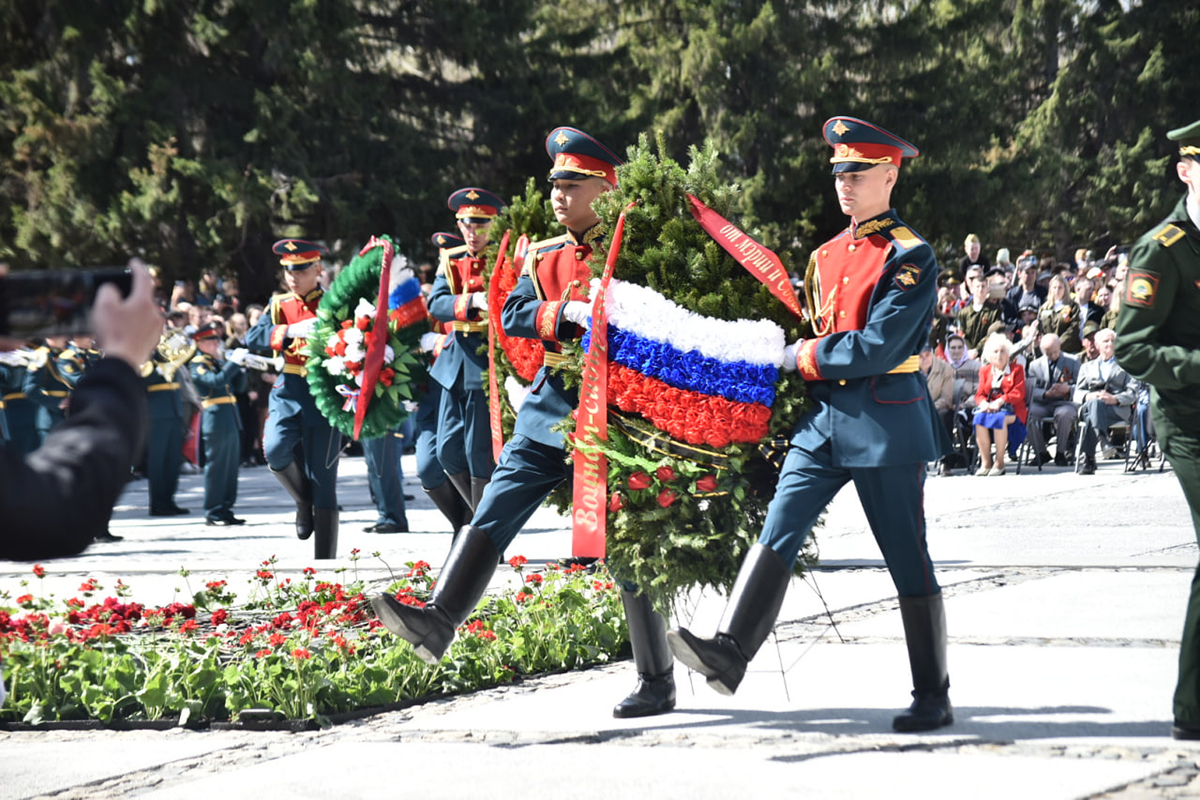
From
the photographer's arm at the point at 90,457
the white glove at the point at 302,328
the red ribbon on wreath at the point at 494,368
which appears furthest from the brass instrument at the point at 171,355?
the photographer's arm at the point at 90,457

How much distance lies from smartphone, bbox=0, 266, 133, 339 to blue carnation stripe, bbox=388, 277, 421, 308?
7695mm

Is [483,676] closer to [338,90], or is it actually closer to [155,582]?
[155,582]

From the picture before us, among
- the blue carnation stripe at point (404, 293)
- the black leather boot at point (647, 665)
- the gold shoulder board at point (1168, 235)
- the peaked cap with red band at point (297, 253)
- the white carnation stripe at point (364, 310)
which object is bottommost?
the black leather boot at point (647, 665)

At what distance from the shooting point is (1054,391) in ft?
53.3

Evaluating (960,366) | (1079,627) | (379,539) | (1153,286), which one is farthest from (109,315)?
(960,366)

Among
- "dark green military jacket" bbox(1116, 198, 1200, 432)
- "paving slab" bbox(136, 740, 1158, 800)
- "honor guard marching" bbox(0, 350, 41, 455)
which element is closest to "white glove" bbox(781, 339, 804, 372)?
"dark green military jacket" bbox(1116, 198, 1200, 432)

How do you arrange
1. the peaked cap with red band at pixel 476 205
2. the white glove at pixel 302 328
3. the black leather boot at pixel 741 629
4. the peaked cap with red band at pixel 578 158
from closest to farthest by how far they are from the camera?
the black leather boot at pixel 741 629
the peaked cap with red band at pixel 578 158
the peaked cap with red band at pixel 476 205
the white glove at pixel 302 328

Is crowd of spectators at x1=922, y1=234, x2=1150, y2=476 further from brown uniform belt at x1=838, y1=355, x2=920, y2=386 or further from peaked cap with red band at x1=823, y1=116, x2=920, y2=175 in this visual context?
brown uniform belt at x1=838, y1=355, x2=920, y2=386

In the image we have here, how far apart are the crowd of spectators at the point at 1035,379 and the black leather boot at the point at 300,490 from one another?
7247 mm

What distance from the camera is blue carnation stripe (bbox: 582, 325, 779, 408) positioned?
5.08 metres

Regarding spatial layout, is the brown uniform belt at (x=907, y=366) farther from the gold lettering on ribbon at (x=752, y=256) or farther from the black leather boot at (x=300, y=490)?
the black leather boot at (x=300, y=490)

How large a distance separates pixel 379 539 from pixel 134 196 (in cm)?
1681

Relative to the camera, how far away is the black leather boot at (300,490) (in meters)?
10.6

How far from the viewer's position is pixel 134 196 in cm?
2638
